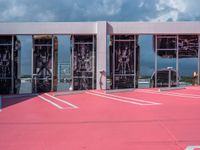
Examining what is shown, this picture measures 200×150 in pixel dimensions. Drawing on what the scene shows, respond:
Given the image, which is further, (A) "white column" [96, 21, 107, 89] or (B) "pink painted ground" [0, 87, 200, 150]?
(A) "white column" [96, 21, 107, 89]

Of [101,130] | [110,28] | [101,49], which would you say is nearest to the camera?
[101,130]

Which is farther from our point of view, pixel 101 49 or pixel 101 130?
pixel 101 49

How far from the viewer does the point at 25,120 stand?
22.0 feet

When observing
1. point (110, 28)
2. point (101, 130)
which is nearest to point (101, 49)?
point (110, 28)

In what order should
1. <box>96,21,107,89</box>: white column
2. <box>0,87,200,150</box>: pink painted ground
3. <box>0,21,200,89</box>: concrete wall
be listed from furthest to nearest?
<box>0,21,200,89</box>: concrete wall, <box>96,21,107,89</box>: white column, <box>0,87,200,150</box>: pink painted ground

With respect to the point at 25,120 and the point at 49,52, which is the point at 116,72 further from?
the point at 25,120

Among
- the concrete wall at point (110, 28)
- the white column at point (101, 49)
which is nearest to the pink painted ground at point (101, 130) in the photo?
the white column at point (101, 49)

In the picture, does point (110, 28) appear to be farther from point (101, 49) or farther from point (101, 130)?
point (101, 130)

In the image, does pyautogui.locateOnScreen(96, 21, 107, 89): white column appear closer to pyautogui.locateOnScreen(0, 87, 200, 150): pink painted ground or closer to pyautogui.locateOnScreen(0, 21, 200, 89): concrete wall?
pyautogui.locateOnScreen(0, 21, 200, 89): concrete wall

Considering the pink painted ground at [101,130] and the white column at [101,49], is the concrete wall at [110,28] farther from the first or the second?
the pink painted ground at [101,130]

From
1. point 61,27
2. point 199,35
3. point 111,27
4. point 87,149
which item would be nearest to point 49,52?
point 61,27

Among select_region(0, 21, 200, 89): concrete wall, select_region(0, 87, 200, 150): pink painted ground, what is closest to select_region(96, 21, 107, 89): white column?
select_region(0, 21, 200, 89): concrete wall

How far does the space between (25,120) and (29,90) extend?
11391 millimetres

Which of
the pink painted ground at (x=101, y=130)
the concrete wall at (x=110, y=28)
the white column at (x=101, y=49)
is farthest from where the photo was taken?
the concrete wall at (x=110, y=28)
